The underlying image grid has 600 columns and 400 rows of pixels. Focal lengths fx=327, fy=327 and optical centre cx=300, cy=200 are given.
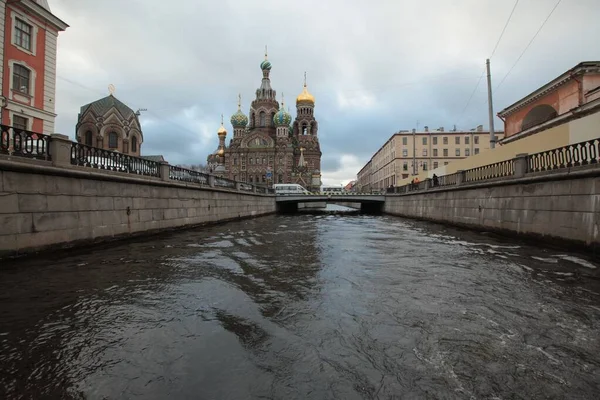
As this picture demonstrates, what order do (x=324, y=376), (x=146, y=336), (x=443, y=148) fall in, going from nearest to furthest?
(x=324, y=376)
(x=146, y=336)
(x=443, y=148)

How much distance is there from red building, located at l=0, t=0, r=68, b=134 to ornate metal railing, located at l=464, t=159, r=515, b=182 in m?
24.7

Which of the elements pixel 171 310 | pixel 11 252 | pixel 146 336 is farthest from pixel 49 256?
pixel 146 336

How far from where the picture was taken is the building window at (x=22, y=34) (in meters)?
18.2

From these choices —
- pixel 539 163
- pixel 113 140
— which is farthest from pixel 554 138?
pixel 113 140

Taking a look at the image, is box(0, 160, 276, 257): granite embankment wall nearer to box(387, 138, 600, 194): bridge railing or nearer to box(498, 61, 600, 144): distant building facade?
box(387, 138, 600, 194): bridge railing

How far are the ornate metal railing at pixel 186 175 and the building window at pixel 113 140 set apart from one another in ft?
126

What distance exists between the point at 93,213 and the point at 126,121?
A: 1906 inches

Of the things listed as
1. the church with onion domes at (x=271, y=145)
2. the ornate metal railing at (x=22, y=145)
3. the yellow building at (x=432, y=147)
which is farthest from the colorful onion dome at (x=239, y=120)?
the ornate metal railing at (x=22, y=145)

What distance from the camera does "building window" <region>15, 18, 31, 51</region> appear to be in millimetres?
18203

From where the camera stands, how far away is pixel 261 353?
3.37 metres

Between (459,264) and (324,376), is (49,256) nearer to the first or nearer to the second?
(324,376)

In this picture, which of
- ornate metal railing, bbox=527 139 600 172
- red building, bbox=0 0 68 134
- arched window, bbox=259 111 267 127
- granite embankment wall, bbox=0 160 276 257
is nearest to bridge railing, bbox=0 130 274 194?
granite embankment wall, bbox=0 160 276 257

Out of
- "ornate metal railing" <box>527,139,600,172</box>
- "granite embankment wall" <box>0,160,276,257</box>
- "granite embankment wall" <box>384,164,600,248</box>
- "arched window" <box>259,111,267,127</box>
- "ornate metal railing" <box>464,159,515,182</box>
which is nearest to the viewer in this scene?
"granite embankment wall" <box>0,160,276,257</box>

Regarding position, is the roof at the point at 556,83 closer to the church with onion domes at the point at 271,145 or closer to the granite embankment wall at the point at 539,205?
the granite embankment wall at the point at 539,205
